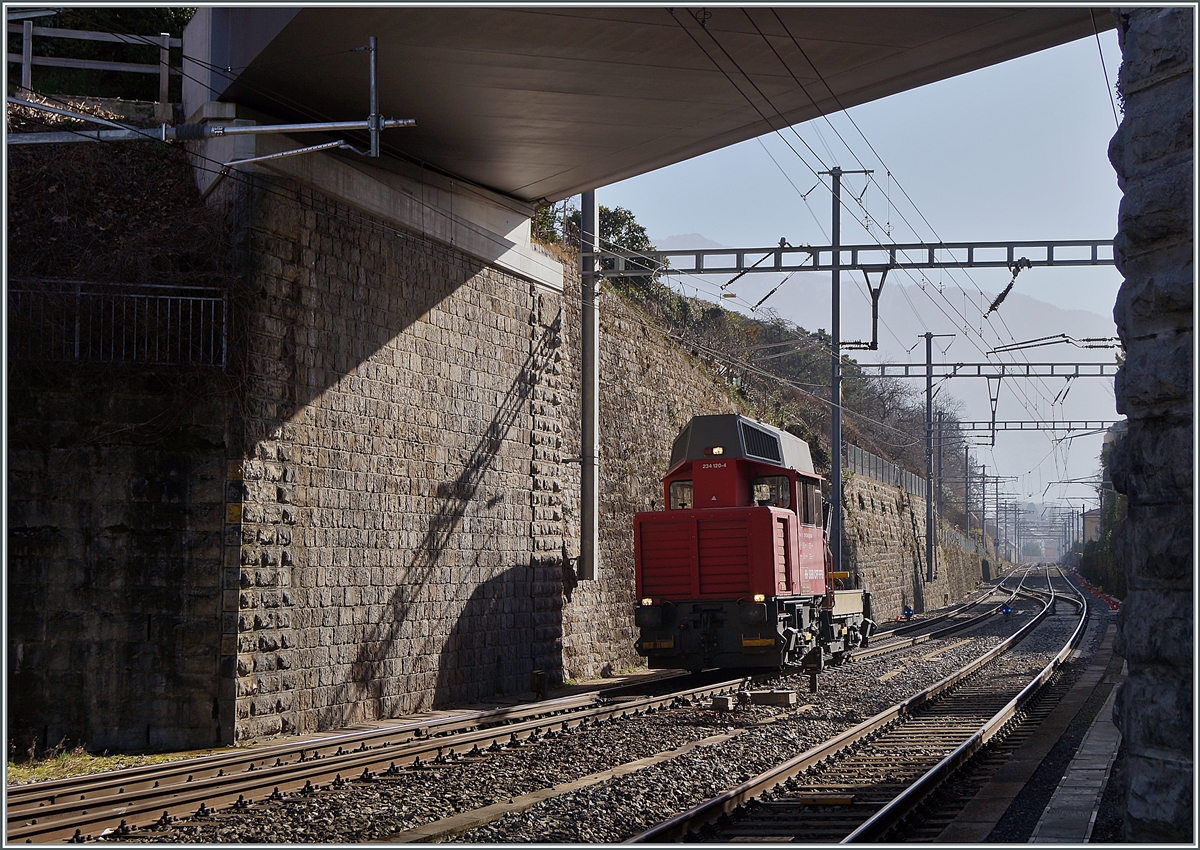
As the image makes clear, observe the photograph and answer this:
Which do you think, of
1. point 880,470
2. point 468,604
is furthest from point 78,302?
point 880,470

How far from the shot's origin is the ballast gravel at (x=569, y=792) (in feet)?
26.0

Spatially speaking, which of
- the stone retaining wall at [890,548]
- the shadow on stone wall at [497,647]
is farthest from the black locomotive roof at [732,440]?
the stone retaining wall at [890,548]

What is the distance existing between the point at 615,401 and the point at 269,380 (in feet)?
35.7

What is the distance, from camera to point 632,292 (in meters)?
30.5

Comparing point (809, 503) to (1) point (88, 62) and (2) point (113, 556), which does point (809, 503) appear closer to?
(2) point (113, 556)

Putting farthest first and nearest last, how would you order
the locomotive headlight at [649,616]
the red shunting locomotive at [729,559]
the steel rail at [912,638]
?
1. the steel rail at [912,638]
2. the locomotive headlight at [649,616]
3. the red shunting locomotive at [729,559]

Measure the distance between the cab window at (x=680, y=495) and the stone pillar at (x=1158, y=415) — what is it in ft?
41.3

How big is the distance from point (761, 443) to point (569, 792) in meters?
9.92

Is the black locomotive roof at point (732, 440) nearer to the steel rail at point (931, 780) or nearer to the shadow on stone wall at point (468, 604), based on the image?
the shadow on stone wall at point (468, 604)

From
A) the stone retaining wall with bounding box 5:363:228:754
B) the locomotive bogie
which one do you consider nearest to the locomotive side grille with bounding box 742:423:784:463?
the locomotive bogie

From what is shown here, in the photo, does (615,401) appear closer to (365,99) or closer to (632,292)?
(632,292)

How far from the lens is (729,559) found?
16953mm

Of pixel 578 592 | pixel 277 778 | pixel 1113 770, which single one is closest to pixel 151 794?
pixel 277 778

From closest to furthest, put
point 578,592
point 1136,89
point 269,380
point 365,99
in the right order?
point 1136,89 → point 269,380 → point 365,99 → point 578,592
